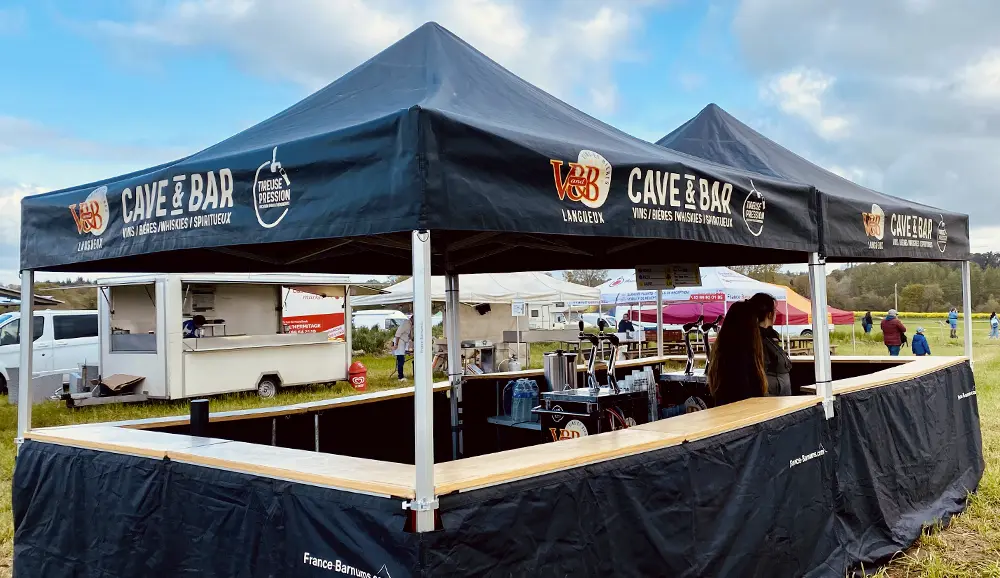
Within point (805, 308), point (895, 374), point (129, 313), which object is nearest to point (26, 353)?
point (895, 374)

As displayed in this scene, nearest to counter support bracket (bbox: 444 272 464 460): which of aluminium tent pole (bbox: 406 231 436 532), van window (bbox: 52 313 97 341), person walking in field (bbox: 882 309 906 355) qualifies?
aluminium tent pole (bbox: 406 231 436 532)

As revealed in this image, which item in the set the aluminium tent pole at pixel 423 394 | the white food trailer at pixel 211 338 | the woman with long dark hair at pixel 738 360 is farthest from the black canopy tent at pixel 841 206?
the white food trailer at pixel 211 338

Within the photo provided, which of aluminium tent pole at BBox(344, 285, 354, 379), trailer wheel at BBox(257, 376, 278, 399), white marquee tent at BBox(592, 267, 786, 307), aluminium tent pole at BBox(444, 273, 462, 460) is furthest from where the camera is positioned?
white marquee tent at BBox(592, 267, 786, 307)

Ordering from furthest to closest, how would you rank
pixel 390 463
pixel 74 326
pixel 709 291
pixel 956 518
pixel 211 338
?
pixel 709 291, pixel 74 326, pixel 211 338, pixel 956 518, pixel 390 463

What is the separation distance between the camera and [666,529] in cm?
313

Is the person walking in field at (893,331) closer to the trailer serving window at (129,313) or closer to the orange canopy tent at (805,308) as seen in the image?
the orange canopy tent at (805,308)

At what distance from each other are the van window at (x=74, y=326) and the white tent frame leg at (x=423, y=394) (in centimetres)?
1325

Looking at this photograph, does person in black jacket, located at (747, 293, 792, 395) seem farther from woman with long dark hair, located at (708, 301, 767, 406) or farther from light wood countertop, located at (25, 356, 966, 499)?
light wood countertop, located at (25, 356, 966, 499)

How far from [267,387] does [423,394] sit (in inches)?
442

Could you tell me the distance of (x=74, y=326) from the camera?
535 inches

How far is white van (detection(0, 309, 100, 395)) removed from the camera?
1314cm

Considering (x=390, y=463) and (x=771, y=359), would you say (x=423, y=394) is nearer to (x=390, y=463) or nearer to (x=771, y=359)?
(x=390, y=463)

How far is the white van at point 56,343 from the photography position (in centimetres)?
1314

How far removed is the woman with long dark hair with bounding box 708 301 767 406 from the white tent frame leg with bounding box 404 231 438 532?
2901mm
